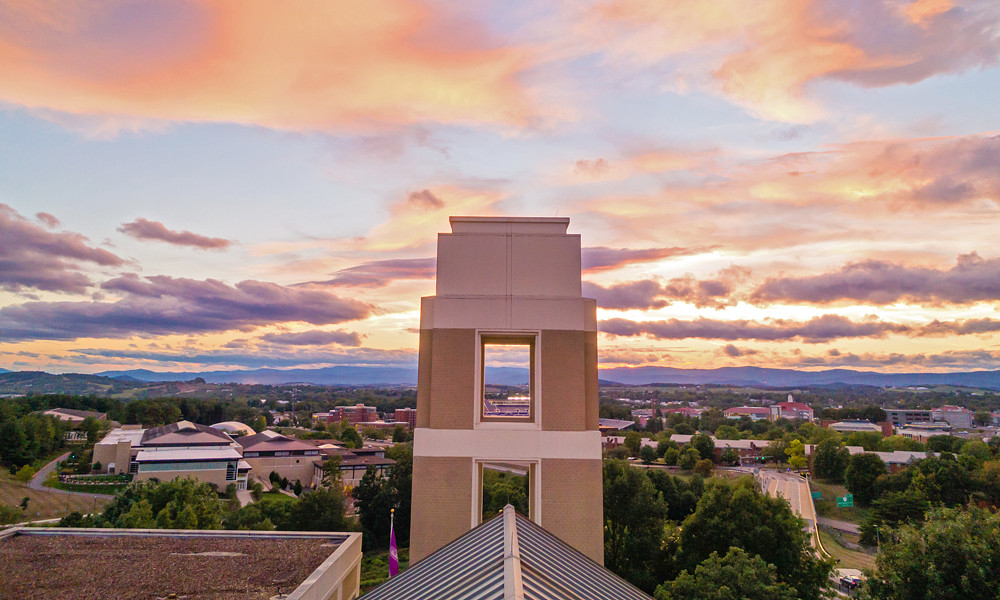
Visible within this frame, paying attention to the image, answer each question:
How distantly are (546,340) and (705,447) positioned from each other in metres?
83.4

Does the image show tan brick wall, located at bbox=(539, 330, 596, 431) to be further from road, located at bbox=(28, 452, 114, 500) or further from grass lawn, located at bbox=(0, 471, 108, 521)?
road, located at bbox=(28, 452, 114, 500)

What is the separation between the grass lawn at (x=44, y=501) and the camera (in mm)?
49781

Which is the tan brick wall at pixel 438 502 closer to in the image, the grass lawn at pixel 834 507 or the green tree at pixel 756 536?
the green tree at pixel 756 536

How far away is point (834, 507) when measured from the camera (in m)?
60.9

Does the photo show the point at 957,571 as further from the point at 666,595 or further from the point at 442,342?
the point at 442,342

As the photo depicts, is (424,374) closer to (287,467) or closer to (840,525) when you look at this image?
(840,525)

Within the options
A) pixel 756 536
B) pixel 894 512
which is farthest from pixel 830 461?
pixel 756 536

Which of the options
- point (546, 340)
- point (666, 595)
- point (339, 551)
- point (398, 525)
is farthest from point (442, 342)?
point (398, 525)

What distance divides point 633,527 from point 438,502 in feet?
60.8

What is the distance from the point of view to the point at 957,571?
→ 14172 millimetres

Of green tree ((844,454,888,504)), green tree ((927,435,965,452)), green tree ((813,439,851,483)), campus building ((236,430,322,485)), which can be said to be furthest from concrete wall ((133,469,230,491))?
green tree ((927,435,965,452))

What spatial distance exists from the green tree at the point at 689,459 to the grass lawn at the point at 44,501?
72.9 metres

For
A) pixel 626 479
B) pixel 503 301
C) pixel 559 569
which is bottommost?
pixel 626 479

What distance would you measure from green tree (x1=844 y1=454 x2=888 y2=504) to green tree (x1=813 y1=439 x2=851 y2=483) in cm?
966
